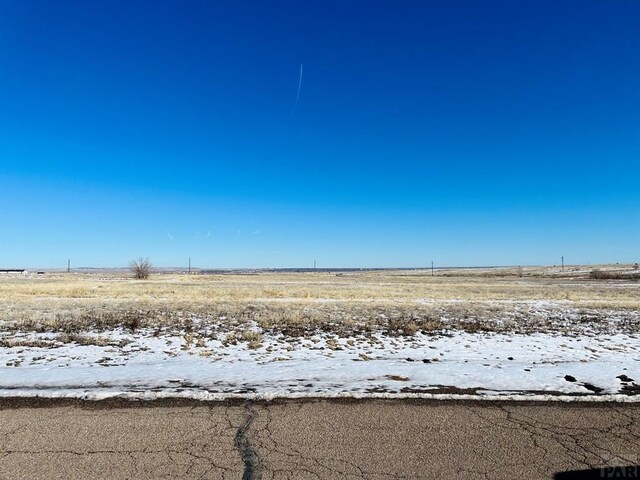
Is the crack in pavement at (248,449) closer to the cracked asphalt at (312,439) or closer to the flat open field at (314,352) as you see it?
the cracked asphalt at (312,439)

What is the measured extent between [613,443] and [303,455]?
3704 mm

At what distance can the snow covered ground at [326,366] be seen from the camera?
23.6ft

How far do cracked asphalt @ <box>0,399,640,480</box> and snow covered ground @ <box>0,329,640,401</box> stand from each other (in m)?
0.63

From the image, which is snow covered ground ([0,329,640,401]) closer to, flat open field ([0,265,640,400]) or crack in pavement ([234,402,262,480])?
flat open field ([0,265,640,400])

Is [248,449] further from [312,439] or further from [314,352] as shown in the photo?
[314,352]

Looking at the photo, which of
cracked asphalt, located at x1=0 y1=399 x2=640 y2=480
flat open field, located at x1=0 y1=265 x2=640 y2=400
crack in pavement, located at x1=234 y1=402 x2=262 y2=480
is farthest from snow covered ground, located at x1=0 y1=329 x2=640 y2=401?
crack in pavement, located at x1=234 y1=402 x2=262 y2=480

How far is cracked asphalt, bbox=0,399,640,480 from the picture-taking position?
14.7 ft

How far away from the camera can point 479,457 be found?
478 cm

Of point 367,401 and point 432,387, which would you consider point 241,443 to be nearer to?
point 367,401

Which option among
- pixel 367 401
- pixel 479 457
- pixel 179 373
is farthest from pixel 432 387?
pixel 179 373

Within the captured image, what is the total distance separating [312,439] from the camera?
5.20 metres

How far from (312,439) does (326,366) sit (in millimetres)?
3986

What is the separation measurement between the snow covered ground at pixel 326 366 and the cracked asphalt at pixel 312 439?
0.63m

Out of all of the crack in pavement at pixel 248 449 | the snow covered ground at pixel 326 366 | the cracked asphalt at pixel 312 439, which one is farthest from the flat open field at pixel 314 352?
the crack in pavement at pixel 248 449
